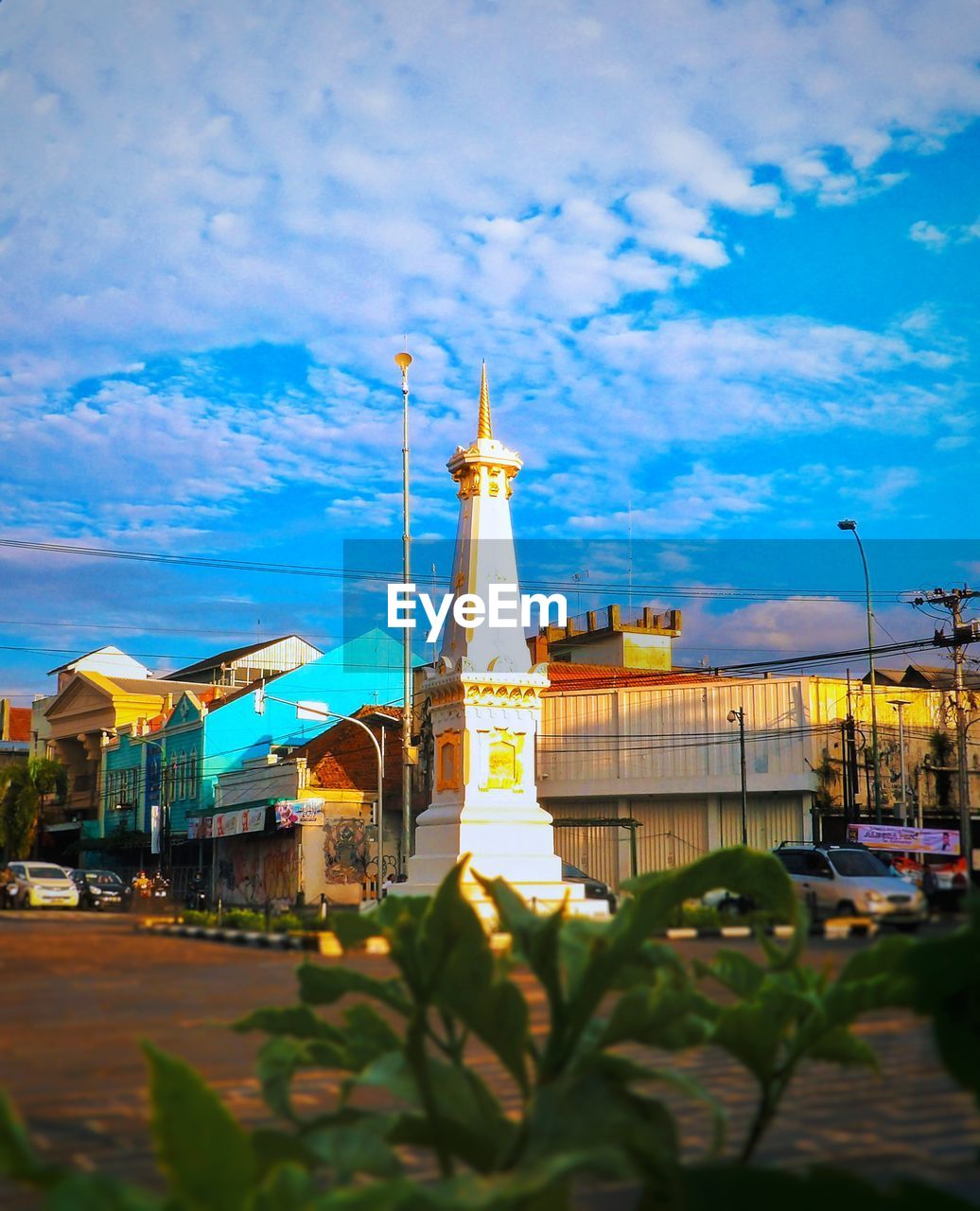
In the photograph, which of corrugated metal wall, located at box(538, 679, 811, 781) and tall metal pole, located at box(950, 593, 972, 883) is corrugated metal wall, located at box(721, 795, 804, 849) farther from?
tall metal pole, located at box(950, 593, 972, 883)

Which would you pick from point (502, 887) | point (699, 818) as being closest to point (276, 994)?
point (502, 887)

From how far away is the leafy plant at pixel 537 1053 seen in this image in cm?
188

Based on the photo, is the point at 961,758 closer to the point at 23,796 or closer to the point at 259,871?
the point at 259,871

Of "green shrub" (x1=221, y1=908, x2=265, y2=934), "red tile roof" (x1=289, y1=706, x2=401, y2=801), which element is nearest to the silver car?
"green shrub" (x1=221, y1=908, x2=265, y2=934)

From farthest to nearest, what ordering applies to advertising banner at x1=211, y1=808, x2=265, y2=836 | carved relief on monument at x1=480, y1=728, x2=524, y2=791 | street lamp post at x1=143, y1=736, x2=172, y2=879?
street lamp post at x1=143, y1=736, x2=172, y2=879, advertising banner at x1=211, y1=808, x2=265, y2=836, carved relief on monument at x1=480, y1=728, x2=524, y2=791

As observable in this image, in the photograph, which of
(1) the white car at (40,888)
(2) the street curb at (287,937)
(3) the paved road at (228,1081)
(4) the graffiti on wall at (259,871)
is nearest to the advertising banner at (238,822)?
(4) the graffiti on wall at (259,871)

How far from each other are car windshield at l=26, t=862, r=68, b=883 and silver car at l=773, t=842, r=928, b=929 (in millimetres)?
19206

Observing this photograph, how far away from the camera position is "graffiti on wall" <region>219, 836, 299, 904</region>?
42.3 m

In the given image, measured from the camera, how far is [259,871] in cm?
4462

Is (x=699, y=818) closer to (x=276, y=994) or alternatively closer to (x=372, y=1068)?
(x=276, y=994)

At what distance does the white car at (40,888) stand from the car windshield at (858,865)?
19.9 meters

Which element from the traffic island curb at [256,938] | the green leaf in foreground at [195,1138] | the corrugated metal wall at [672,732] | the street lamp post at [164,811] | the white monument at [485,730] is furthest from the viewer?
the street lamp post at [164,811]

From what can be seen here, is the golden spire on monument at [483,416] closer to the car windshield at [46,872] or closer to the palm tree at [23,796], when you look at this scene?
the car windshield at [46,872]

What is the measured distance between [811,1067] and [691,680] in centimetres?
3788
